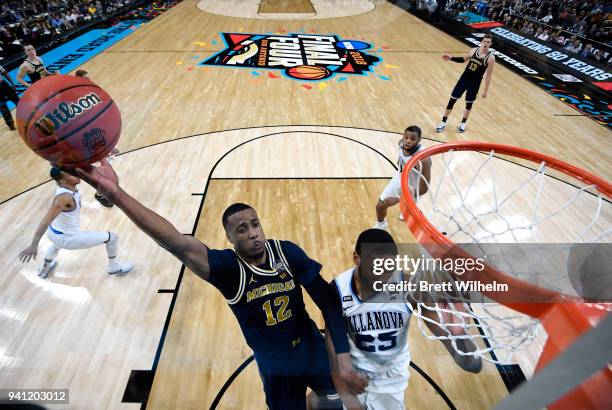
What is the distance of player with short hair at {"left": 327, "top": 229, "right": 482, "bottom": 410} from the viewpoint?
1.79 m

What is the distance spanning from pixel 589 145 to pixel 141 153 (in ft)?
25.3

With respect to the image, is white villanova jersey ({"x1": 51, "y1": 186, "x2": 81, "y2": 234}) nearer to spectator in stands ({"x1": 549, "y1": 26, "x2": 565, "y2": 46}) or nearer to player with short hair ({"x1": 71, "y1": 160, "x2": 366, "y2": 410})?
player with short hair ({"x1": 71, "y1": 160, "x2": 366, "y2": 410})

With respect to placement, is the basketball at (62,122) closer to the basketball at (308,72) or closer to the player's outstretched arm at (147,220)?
the player's outstretched arm at (147,220)

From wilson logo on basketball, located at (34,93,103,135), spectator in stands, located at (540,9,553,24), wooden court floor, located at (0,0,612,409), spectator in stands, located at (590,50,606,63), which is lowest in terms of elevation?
wooden court floor, located at (0,0,612,409)

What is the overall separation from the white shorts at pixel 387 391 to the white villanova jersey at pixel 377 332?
3 centimetres

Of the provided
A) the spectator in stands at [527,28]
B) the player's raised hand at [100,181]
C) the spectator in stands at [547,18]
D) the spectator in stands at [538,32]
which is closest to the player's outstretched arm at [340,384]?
the player's raised hand at [100,181]

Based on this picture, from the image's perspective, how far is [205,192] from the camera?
477 cm

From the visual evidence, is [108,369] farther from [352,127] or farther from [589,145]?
[589,145]

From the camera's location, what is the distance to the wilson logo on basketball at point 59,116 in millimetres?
1677

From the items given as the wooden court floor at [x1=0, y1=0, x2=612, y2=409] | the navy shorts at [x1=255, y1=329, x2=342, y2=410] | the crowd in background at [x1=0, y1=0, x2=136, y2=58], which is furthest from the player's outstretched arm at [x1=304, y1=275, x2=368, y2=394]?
the crowd in background at [x1=0, y1=0, x2=136, y2=58]

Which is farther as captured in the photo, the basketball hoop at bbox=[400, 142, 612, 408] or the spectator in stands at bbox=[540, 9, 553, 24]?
the spectator in stands at bbox=[540, 9, 553, 24]

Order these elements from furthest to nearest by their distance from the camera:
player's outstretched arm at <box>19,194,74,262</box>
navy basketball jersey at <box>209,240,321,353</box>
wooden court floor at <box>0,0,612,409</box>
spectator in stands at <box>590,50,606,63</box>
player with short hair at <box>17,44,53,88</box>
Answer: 1. spectator in stands at <box>590,50,606,63</box>
2. player with short hair at <box>17,44,53,88</box>
3. player's outstretched arm at <box>19,194,74,262</box>
4. wooden court floor at <box>0,0,612,409</box>
5. navy basketball jersey at <box>209,240,321,353</box>

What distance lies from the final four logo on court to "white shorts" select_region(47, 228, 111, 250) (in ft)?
21.8

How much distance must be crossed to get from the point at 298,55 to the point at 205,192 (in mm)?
6911
